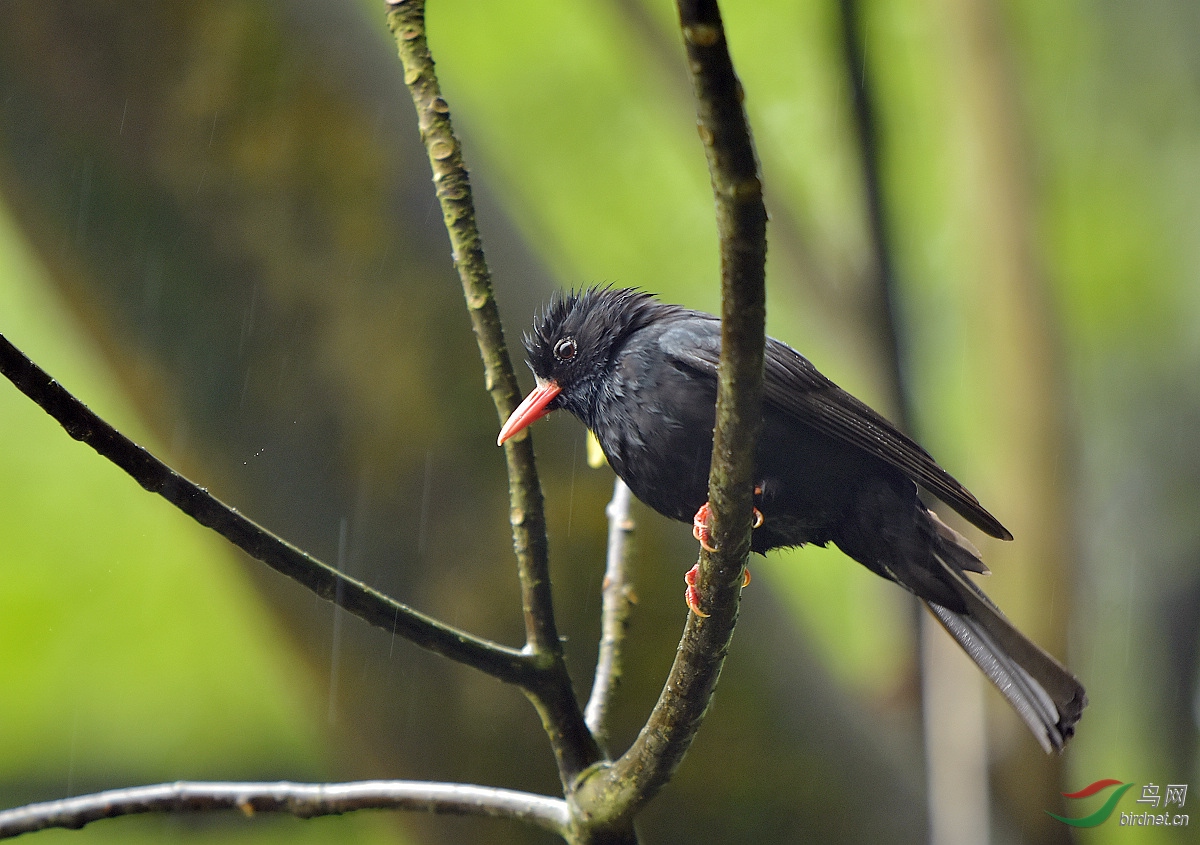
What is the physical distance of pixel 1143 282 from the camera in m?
2.25

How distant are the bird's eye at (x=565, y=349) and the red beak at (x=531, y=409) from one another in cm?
4

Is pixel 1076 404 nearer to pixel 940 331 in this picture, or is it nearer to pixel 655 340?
pixel 940 331

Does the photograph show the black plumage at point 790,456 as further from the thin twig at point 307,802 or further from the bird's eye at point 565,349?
the thin twig at point 307,802

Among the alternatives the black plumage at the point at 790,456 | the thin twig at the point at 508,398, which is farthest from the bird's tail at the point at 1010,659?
the thin twig at the point at 508,398

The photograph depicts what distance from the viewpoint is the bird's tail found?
4.21 feet

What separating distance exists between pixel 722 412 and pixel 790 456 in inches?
19.0

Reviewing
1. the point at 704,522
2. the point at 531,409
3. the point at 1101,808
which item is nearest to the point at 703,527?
the point at 704,522

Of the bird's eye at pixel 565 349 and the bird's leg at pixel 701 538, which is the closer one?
the bird's leg at pixel 701 538

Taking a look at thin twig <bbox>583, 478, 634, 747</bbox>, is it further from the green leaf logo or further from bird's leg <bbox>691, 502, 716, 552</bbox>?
the green leaf logo

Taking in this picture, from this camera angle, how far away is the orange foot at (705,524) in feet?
2.84

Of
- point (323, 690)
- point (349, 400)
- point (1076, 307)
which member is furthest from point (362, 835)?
point (1076, 307)

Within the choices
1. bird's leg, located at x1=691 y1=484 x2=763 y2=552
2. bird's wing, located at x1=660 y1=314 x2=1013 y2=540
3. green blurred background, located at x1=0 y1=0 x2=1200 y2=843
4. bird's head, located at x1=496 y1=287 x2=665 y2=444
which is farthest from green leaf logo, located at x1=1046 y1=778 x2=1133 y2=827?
bird's head, located at x1=496 y1=287 x2=665 y2=444

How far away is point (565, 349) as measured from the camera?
1.33 m

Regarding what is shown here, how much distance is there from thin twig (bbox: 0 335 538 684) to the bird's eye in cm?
45
